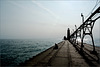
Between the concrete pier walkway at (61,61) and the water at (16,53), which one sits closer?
the concrete pier walkway at (61,61)

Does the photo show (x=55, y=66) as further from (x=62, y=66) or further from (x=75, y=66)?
(x=75, y=66)

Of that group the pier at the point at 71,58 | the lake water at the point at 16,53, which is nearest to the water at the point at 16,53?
the lake water at the point at 16,53

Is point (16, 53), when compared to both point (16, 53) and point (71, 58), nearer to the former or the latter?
point (16, 53)

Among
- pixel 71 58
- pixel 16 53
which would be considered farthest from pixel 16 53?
pixel 71 58

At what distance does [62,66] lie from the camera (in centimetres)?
755

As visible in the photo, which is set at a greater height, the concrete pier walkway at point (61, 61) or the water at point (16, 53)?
the concrete pier walkway at point (61, 61)

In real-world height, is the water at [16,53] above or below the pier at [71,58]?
below

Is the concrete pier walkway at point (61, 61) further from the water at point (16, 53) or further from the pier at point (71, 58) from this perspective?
the water at point (16, 53)

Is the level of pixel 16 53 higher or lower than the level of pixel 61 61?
lower

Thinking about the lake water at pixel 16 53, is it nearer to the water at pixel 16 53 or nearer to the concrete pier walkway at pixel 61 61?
the water at pixel 16 53

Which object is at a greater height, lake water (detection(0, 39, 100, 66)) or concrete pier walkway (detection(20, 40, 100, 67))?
concrete pier walkway (detection(20, 40, 100, 67))

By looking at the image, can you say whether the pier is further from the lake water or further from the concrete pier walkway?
the lake water

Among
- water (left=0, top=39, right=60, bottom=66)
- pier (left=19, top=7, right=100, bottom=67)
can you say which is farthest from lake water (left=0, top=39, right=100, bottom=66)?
pier (left=19, top=7, right=100, bottom=67)

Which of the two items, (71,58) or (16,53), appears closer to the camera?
(71,58)
